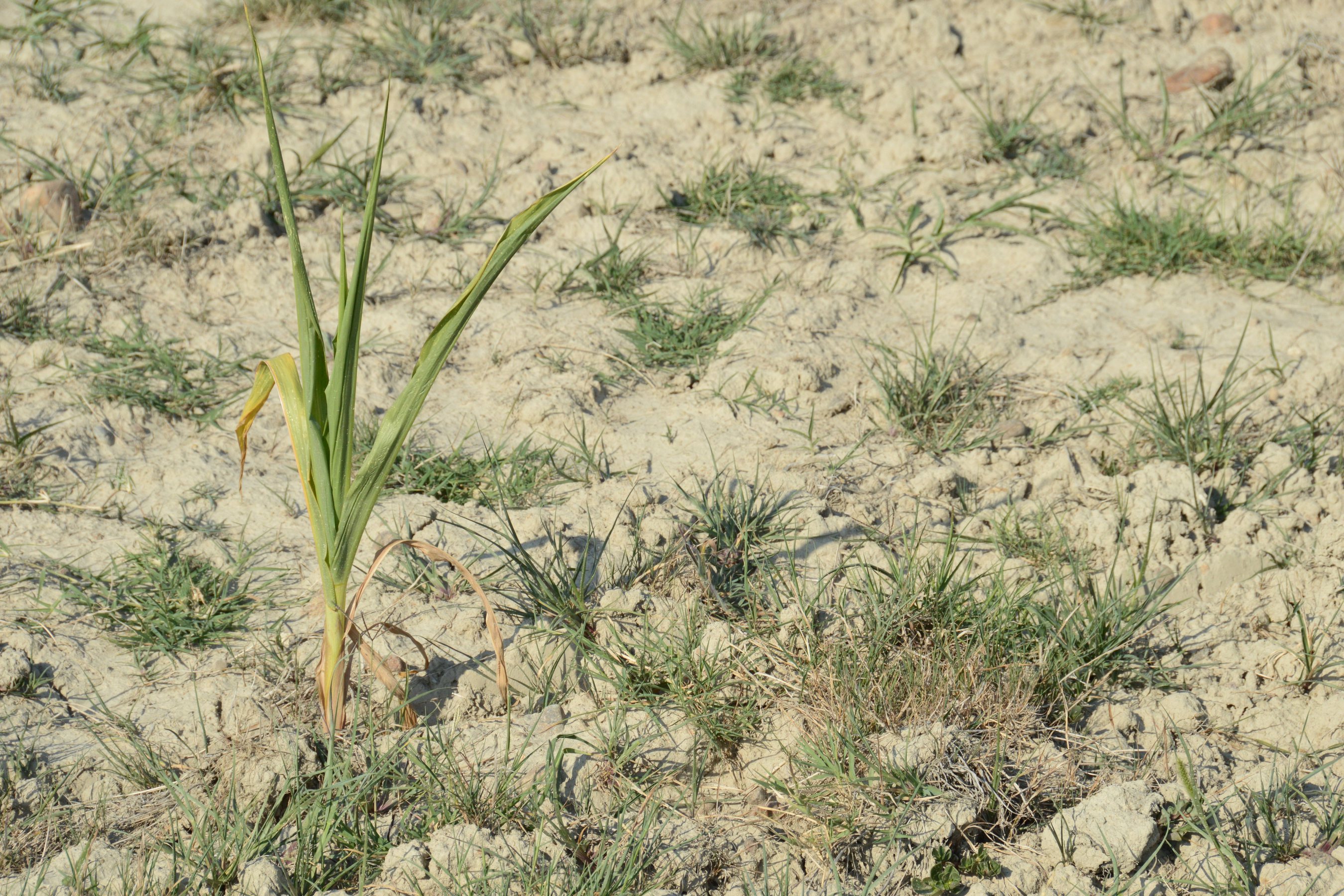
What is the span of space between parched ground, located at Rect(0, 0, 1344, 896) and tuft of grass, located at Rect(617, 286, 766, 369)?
0.01 m

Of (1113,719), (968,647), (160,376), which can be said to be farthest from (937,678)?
(160,376)

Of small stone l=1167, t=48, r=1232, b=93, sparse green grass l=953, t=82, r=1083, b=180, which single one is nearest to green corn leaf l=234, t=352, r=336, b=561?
sparse green grass l=953, t=82, r=1083, b=180

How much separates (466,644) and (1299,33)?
3.38m

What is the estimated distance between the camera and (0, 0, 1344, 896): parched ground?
1.84 meters

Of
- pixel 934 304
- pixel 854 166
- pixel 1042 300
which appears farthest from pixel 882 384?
pixel 854 166

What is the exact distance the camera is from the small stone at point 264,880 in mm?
1695

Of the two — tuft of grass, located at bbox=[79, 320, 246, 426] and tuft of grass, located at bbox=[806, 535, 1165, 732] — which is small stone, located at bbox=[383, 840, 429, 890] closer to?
tuft of grass, located at bbox=[806, 535, 1165, 732]

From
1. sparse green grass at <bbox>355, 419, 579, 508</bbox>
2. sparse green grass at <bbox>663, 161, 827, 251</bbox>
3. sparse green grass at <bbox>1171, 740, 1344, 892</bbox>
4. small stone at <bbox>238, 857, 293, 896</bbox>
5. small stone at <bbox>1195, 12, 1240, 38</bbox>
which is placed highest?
small stone at <bbox>1195, 12, 1240, 38</bbox>

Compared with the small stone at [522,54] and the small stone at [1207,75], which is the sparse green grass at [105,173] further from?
the small stone at [1207,75]

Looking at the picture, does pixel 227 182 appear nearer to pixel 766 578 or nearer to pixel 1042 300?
pixel 766 578

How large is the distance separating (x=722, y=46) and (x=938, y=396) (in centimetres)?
160

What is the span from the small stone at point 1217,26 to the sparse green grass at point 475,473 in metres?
2.75

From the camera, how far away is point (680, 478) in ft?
8.08

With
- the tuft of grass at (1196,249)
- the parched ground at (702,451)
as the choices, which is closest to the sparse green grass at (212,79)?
the parched ground at (702,451)
